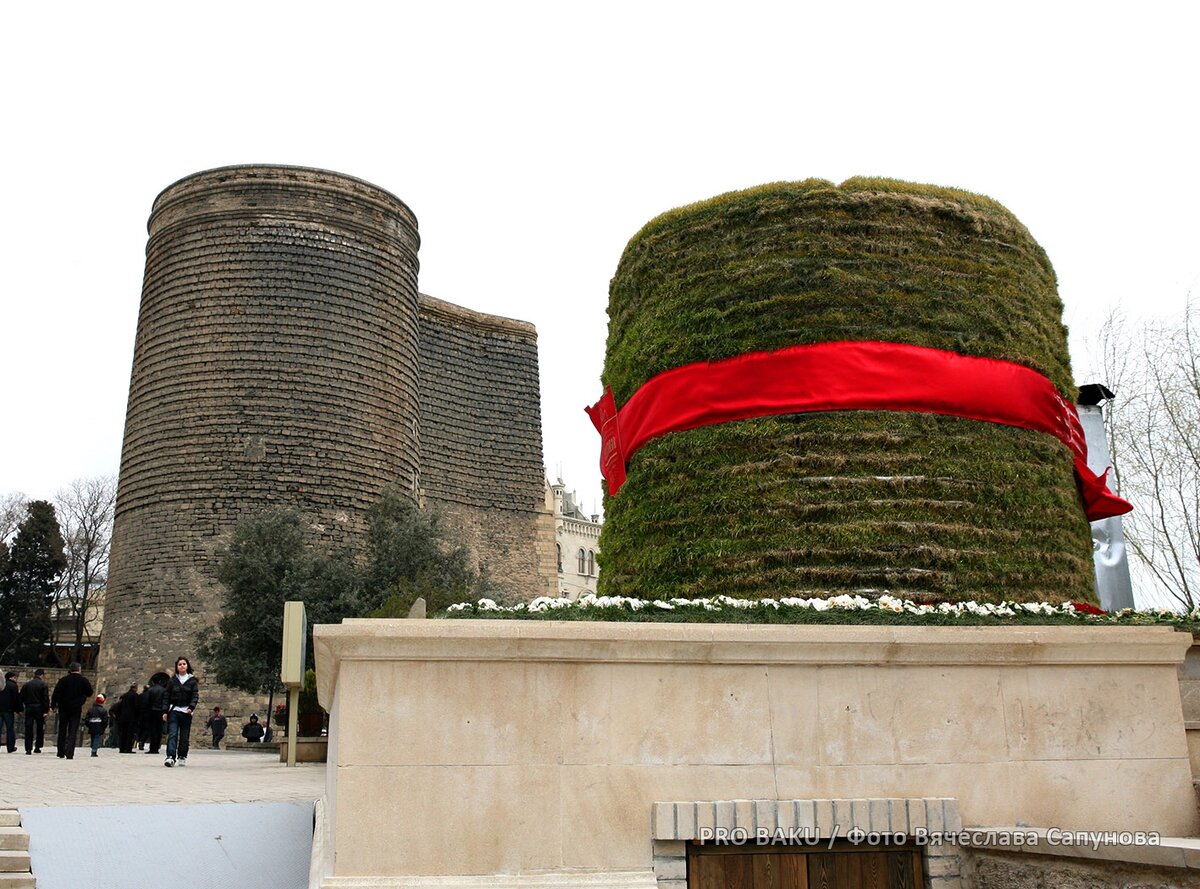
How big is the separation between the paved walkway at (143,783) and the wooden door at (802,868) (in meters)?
3.25

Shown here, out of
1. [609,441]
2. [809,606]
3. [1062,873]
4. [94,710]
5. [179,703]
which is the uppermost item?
[609,441]

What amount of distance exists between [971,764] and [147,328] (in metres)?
28.5

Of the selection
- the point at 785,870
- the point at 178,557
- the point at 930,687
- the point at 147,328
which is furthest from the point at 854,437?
the point at 147,328

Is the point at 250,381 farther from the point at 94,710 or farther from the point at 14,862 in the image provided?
the point at 14,862

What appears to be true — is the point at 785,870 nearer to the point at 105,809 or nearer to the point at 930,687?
the point at 930,687

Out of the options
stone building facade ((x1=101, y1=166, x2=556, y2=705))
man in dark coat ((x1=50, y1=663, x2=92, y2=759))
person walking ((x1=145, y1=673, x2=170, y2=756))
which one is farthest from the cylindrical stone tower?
man in dark coat ((x1=50, y1=663, x2=92, y2=759))

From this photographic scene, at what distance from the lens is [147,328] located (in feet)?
98.8

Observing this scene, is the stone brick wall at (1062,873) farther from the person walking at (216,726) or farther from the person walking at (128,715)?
the person walking at (216,726)

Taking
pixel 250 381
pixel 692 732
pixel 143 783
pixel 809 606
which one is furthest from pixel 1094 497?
pixel 250 381

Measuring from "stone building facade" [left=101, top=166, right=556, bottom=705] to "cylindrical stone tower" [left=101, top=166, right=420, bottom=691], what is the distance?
0.04 metres

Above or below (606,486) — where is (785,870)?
below

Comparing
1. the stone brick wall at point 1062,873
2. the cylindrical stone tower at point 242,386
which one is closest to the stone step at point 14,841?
the stone brick wall at point 1062,873

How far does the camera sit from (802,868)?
5.22m

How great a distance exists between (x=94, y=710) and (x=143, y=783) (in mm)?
7205
